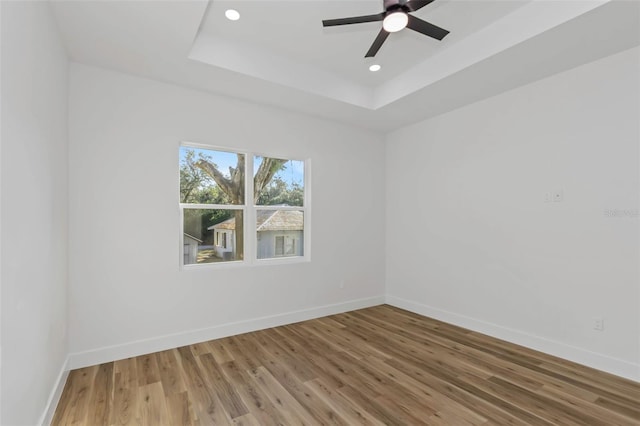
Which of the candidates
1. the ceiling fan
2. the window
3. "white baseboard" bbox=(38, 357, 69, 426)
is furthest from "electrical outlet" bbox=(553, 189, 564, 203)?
"white baseboard" bbox=(38, 357, 69, 426)

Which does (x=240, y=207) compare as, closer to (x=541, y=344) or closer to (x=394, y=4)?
(x=394, y=4)

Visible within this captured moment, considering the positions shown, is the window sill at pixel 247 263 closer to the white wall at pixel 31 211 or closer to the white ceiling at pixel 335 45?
the white wall at pixel 31 211

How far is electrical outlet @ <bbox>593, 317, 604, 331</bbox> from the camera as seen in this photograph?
2.80 m

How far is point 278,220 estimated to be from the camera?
4.16 metres

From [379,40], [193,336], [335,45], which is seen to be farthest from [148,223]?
[379,40]

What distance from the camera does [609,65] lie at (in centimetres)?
278

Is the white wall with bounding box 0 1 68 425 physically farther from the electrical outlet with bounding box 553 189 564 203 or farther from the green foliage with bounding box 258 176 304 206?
the electrical outlet with bounding box 553 189 564 203

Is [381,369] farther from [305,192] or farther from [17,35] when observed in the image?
[17,35]

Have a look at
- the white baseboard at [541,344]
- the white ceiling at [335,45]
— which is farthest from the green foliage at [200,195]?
the white baseboard at [541,344]

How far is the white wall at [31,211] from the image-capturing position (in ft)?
4.65

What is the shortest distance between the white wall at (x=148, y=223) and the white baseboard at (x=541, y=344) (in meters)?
1.71

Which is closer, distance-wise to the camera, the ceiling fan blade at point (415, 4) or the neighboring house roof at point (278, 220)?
the ceiling fan blade at point (415, 4)

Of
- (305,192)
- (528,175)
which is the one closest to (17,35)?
(305,192)

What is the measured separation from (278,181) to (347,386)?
8.54 feet
